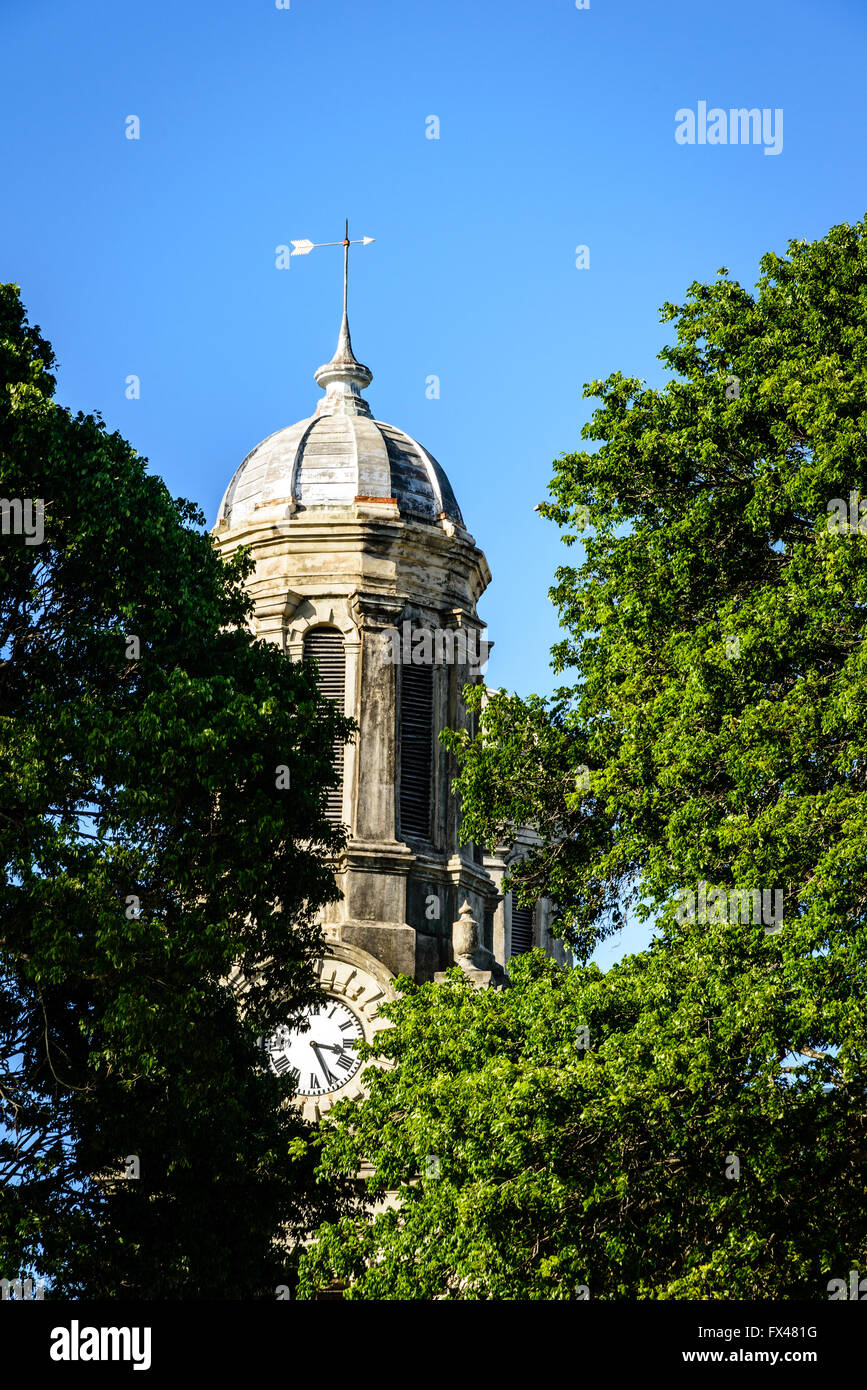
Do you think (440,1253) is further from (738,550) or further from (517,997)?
(738,550)

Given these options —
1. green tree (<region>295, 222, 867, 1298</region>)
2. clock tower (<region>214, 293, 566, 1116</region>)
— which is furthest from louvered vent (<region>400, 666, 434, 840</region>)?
green tree (<region>295, 222, 867, 1298</region>)

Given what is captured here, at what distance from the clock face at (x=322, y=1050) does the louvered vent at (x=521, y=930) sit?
23.3 metres

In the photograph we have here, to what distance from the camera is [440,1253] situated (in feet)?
76.1

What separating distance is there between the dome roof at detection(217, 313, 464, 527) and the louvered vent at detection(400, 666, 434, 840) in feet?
9.99

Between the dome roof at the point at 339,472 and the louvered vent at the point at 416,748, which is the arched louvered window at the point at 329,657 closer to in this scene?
the louvered vent at the point at 416,748

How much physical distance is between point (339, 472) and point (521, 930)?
2182 cm

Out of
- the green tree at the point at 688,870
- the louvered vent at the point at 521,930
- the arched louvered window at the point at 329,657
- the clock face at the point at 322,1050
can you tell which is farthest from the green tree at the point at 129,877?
the louvered vent at the point at 521,930

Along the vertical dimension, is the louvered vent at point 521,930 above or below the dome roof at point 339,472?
below

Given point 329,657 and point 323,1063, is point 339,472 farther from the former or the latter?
point 323,1063

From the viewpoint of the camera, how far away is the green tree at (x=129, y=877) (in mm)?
23125
